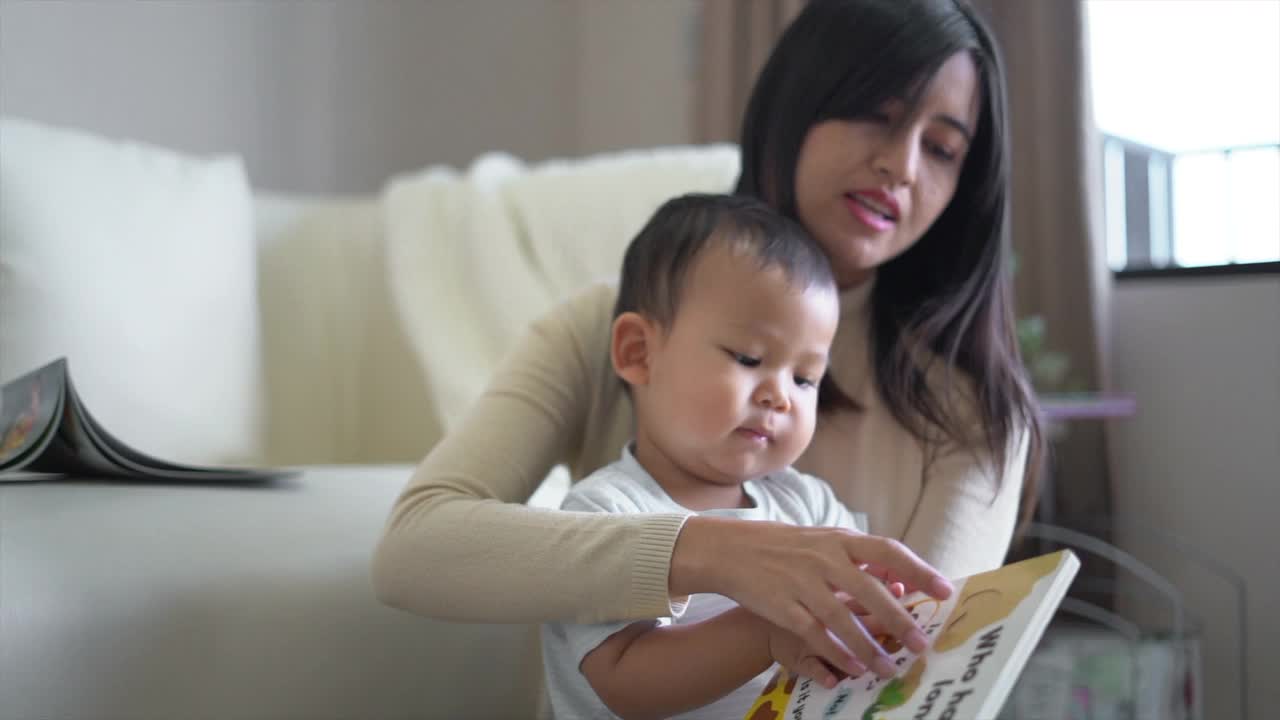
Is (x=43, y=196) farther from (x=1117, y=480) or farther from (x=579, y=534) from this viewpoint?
(x=1117, y=480)

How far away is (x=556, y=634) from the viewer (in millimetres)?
815

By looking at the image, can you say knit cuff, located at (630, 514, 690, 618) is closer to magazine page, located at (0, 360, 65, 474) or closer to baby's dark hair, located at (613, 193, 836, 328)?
baby's dark hair, located at (613, 193, 836, 328)

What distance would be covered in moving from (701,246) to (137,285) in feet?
2.27

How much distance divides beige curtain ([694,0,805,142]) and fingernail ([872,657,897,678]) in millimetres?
2239

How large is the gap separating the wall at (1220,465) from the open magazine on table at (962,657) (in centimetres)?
35

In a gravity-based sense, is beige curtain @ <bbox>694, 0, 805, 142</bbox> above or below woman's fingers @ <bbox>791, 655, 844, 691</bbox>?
above

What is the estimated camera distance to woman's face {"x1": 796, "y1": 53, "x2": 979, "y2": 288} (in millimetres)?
1009

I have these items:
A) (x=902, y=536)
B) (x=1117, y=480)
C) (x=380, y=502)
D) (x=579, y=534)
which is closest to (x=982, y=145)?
(x=902, y=536)

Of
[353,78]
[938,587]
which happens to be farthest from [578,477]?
[353,78]

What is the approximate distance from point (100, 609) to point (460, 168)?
2178mm

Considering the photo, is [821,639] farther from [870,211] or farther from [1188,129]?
[1188,129]

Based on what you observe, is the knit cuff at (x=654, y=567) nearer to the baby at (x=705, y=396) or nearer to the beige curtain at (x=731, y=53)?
the baby at (x=705, y=396)

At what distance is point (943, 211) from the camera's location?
1.13 metres

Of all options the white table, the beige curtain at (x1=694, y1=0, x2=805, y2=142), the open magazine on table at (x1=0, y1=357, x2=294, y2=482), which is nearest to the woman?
the white table
